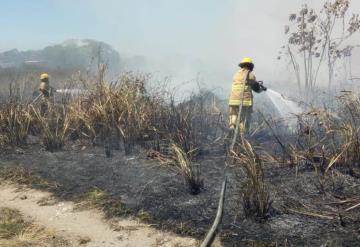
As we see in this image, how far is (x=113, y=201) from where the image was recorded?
210 inches

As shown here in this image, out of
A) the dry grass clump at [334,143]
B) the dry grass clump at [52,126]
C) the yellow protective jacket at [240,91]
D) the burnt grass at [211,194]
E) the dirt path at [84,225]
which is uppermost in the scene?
the yellow protective jacket at [240,91]

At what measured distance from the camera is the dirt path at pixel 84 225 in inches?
175

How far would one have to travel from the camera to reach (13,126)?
807 centimetres

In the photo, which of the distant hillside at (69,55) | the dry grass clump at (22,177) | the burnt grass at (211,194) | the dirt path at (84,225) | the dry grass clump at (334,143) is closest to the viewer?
the burnt grass at (211,194)

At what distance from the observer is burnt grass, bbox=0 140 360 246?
4309 millimetres

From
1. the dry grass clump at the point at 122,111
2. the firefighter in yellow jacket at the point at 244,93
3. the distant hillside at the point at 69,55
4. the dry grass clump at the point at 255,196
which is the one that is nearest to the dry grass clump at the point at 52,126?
the dry grass clump at the point at 122,111

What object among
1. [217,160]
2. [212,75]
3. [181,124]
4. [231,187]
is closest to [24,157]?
[181,124]

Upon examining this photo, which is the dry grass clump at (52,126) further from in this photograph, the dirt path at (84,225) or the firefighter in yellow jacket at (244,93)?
the firefighter in yellow jacket at (244,93)

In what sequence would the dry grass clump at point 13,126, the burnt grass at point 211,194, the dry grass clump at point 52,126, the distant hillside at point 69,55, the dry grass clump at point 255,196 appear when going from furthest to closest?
the distant hillside at point 69,55 → the dry grass clump at point 13,126 → the dry grass clump at point 52,126 → the dry grass clump at point 255,196 → the burnt grass at point 211,194

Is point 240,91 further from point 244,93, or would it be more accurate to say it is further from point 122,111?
point 122,111

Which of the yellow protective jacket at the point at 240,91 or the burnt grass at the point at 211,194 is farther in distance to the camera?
the yellow protective jacket at the point at 240,91

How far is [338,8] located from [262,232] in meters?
14.6

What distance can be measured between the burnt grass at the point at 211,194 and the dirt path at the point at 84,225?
0.15m

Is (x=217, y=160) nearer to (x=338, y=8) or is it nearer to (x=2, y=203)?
(x=2, y=203)
